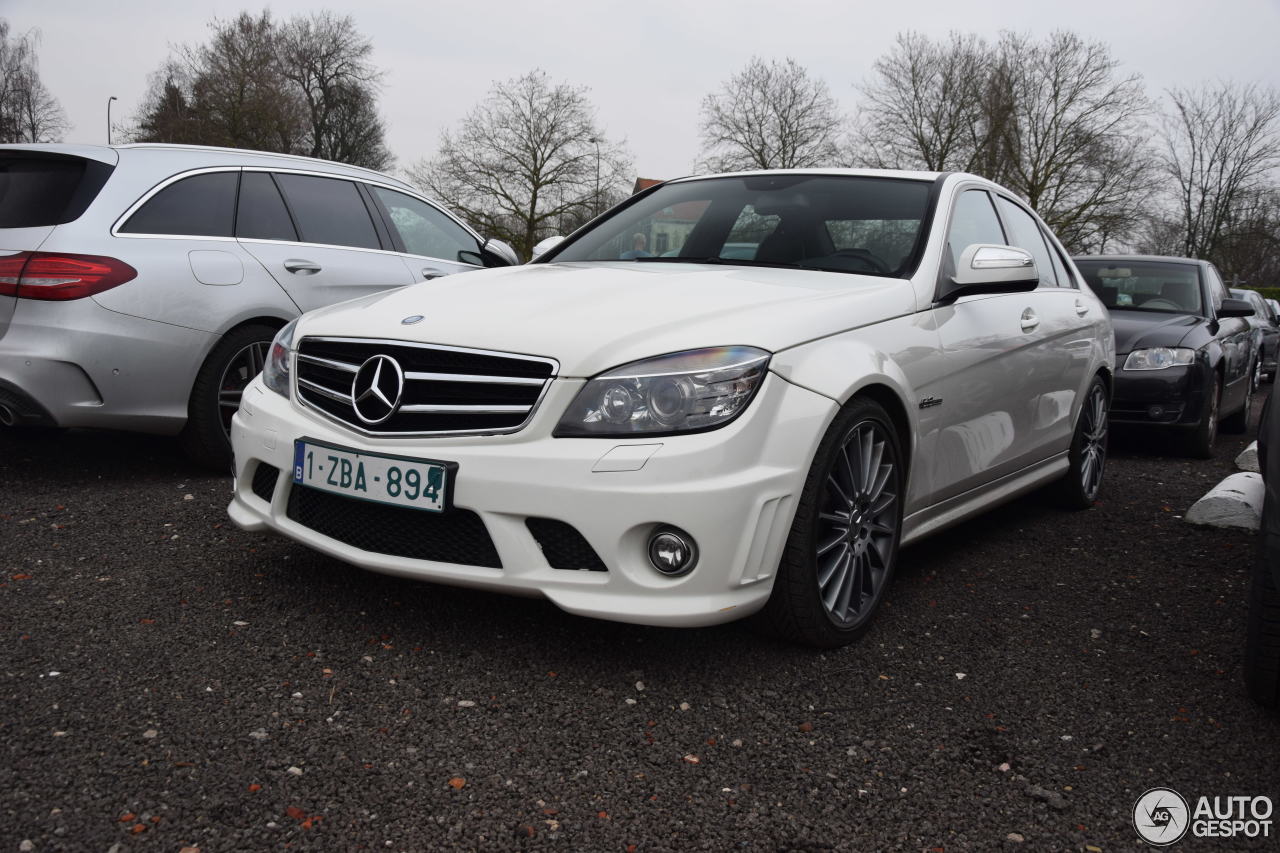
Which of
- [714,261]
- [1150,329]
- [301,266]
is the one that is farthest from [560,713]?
[1150,329]

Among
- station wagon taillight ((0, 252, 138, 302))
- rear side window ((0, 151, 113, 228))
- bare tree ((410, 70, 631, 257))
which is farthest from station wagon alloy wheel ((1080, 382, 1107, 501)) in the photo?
bare tree ((410, 70, 631, 257))

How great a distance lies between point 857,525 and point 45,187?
11.9 feet

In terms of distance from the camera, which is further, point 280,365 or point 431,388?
point 280,365

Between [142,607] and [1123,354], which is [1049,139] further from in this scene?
[142,607]

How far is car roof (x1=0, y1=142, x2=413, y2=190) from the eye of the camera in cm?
462

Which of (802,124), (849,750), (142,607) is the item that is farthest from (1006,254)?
(802,124)

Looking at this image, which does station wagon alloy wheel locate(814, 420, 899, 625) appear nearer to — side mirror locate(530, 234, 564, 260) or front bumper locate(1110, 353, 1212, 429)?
side mirror locate(530, 234, 564, 260)

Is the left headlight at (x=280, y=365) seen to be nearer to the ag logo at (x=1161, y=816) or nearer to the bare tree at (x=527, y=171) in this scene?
the ag logo at (x=1161, y=816)

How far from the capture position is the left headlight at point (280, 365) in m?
3.34

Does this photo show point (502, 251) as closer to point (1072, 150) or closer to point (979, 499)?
point (979, 499)

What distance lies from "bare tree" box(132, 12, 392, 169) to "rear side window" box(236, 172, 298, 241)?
111 feet

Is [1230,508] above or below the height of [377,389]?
below

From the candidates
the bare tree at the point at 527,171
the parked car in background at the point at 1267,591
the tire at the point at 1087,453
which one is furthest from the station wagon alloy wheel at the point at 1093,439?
the bare tree at the point at 527,171

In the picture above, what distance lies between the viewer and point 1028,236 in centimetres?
484
